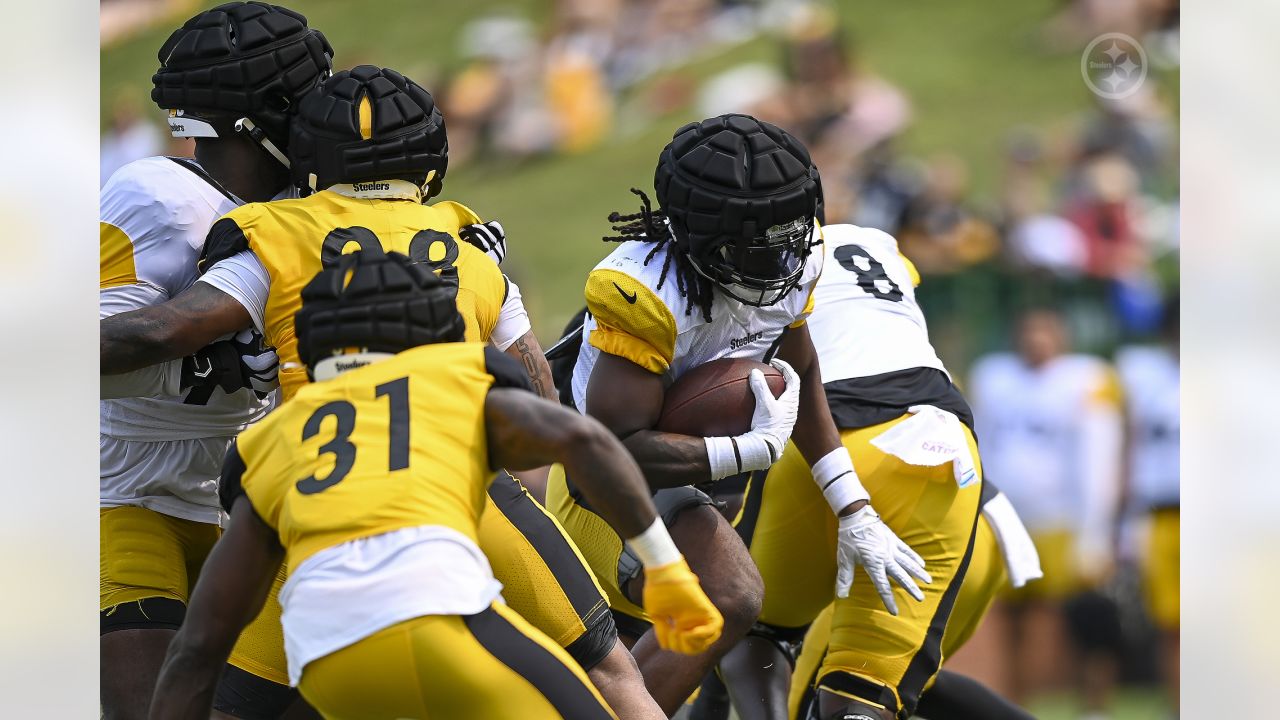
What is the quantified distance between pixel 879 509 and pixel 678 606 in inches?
64.7

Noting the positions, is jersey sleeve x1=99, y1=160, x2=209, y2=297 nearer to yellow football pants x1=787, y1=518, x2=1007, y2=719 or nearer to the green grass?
yellow football pants x1=787, y1=518, x2=1007, y2=719

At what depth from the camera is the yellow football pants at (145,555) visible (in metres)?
3.86

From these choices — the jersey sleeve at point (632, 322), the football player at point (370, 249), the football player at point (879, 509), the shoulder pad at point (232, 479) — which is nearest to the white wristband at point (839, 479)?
the football player at point (879, 509)

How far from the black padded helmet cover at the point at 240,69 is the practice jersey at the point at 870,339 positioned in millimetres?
1641

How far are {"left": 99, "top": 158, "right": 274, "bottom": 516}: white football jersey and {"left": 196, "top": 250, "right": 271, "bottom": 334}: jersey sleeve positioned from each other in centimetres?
27

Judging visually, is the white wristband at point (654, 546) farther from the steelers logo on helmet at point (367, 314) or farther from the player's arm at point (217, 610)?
the player's arm at point (217, 610)

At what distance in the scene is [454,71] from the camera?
32.4ft

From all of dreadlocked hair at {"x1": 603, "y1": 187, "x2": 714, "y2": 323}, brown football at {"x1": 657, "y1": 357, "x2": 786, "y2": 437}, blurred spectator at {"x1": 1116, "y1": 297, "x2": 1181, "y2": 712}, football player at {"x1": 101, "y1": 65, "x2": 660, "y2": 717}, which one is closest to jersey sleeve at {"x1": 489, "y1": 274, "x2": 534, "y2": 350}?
football player at {"x1": 101, "y1": 65, "x2": 660, "y2": 717}

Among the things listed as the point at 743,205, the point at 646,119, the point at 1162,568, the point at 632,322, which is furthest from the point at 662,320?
the point at 646,119

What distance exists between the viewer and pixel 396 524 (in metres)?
2.88

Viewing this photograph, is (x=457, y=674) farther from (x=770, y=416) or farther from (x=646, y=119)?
(x=646, y=119)

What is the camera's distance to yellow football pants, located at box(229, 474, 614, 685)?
354 centimetres
